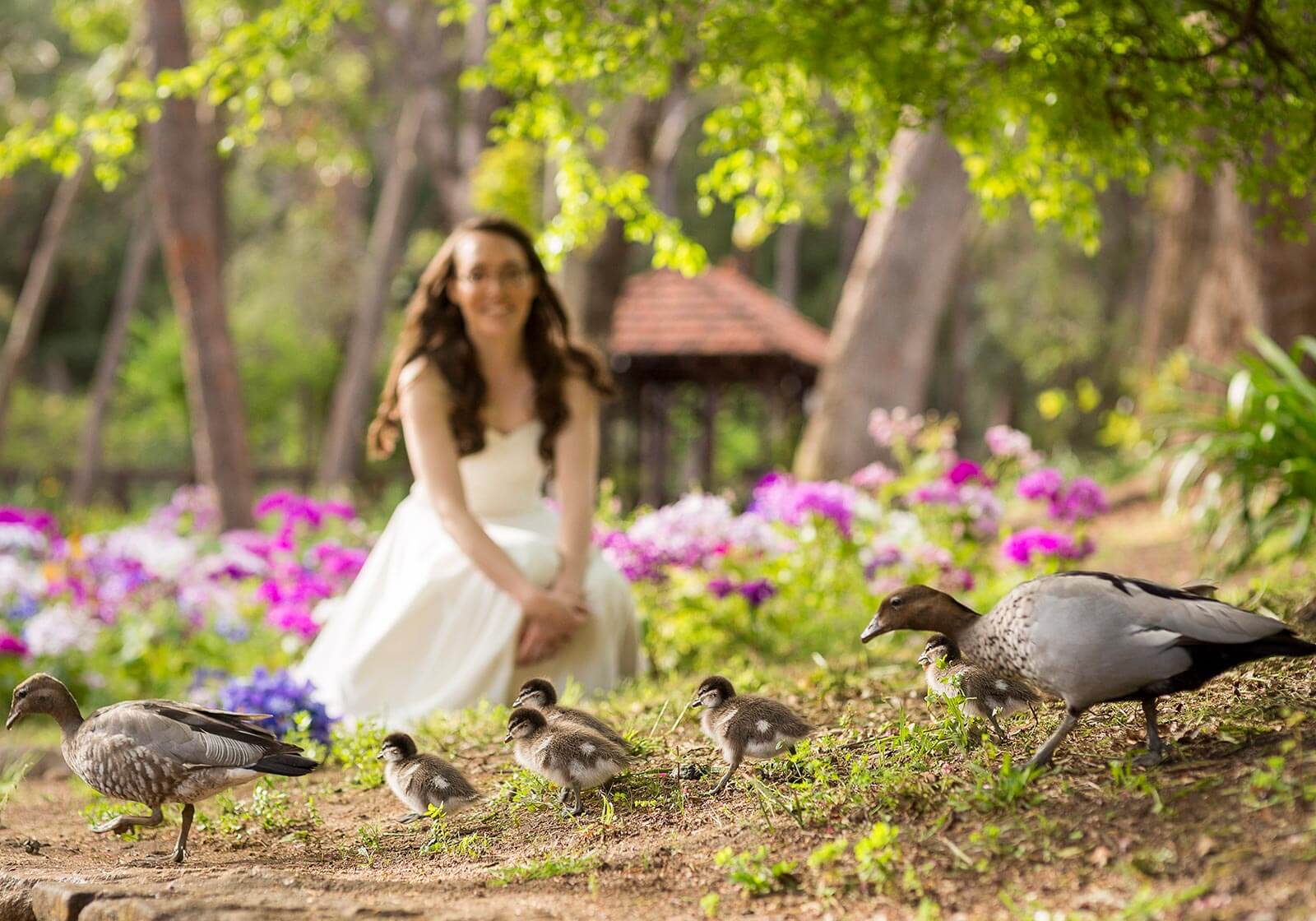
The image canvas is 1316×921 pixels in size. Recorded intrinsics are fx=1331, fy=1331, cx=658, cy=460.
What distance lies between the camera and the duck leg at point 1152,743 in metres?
3.25

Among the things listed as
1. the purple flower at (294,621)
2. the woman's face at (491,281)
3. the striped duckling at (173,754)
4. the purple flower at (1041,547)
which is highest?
the woman's face at (491,281)

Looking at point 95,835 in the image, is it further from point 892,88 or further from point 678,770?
point 892,88

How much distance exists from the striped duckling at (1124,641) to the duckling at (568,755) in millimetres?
1129

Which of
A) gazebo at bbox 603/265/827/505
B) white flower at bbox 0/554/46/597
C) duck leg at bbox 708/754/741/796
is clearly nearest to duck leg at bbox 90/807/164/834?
duck leg at bbox 708/754/741/796

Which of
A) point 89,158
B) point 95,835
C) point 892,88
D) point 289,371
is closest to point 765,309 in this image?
point 89,158

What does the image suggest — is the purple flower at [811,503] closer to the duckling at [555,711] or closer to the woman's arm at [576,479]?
the woman's arm at [576,479]

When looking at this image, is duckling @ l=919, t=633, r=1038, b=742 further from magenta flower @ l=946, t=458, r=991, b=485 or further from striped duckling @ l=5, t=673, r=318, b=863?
magenta flower @ l=946, t=458, r=991, b=485

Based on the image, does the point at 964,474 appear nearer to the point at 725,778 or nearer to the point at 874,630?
the point at 874,630

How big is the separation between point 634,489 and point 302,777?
1650cm

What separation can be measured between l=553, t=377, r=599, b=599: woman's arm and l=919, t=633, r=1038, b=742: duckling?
237 centimetres

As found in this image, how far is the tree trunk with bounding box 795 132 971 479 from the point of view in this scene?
39.7 feet

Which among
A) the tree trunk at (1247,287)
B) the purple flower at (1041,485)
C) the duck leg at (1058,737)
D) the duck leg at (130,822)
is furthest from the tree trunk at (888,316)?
the duck leg at (1058,737)

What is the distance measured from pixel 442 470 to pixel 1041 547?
291 cm

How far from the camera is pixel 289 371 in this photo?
26.3m
